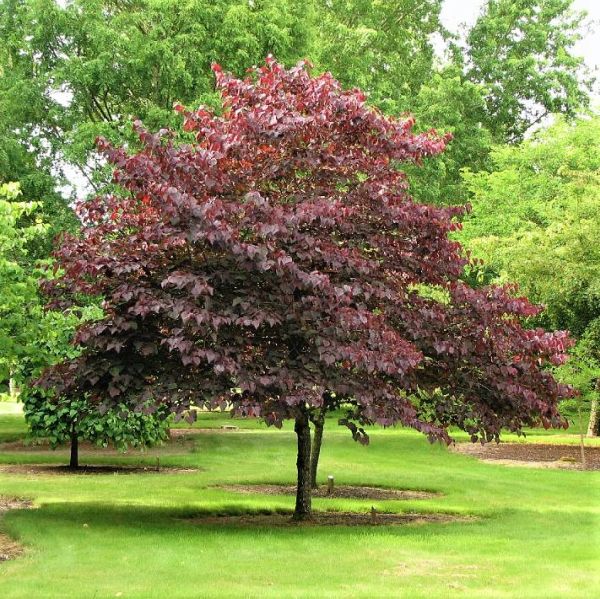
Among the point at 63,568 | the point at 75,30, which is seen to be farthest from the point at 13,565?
the point at 75,30

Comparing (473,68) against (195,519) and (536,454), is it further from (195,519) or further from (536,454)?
(195,519)

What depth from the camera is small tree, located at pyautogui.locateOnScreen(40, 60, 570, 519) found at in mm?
11281

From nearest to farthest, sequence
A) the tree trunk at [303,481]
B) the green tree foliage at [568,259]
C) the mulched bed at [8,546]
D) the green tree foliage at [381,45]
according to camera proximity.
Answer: the mulched bed at [8,546] < the tree trunk at [303,481] < the green tree foliage at [568,259] < the green tree foliage at [381,45]

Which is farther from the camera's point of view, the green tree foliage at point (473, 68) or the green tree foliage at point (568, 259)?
the green tree foliage at point (473, 68)

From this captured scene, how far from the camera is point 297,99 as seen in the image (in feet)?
41.6

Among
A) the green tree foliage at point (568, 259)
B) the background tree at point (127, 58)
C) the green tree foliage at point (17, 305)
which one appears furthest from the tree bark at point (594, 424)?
the green tree foliage at point (17, 305)

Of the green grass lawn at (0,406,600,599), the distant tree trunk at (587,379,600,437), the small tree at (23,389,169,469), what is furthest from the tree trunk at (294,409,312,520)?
the distant tree trunk at (587,379,600,437)

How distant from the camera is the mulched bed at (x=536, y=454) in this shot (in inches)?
914

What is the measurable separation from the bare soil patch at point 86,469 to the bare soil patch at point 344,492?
2.72m

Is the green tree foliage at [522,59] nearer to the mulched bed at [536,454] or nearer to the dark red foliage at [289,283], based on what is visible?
the mulched bed at [536,454]

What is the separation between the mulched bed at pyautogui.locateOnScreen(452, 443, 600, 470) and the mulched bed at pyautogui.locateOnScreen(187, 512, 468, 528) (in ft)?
29.1

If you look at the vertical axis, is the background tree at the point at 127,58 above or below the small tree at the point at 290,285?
above

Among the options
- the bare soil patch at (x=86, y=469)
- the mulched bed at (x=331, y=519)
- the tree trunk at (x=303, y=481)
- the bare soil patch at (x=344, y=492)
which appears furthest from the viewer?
the bare soil patch at (x=86, y=469)

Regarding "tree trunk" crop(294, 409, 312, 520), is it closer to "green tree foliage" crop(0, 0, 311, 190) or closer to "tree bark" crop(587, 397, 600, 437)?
"green tree foliage" crop(0, 0, 311, 190)
